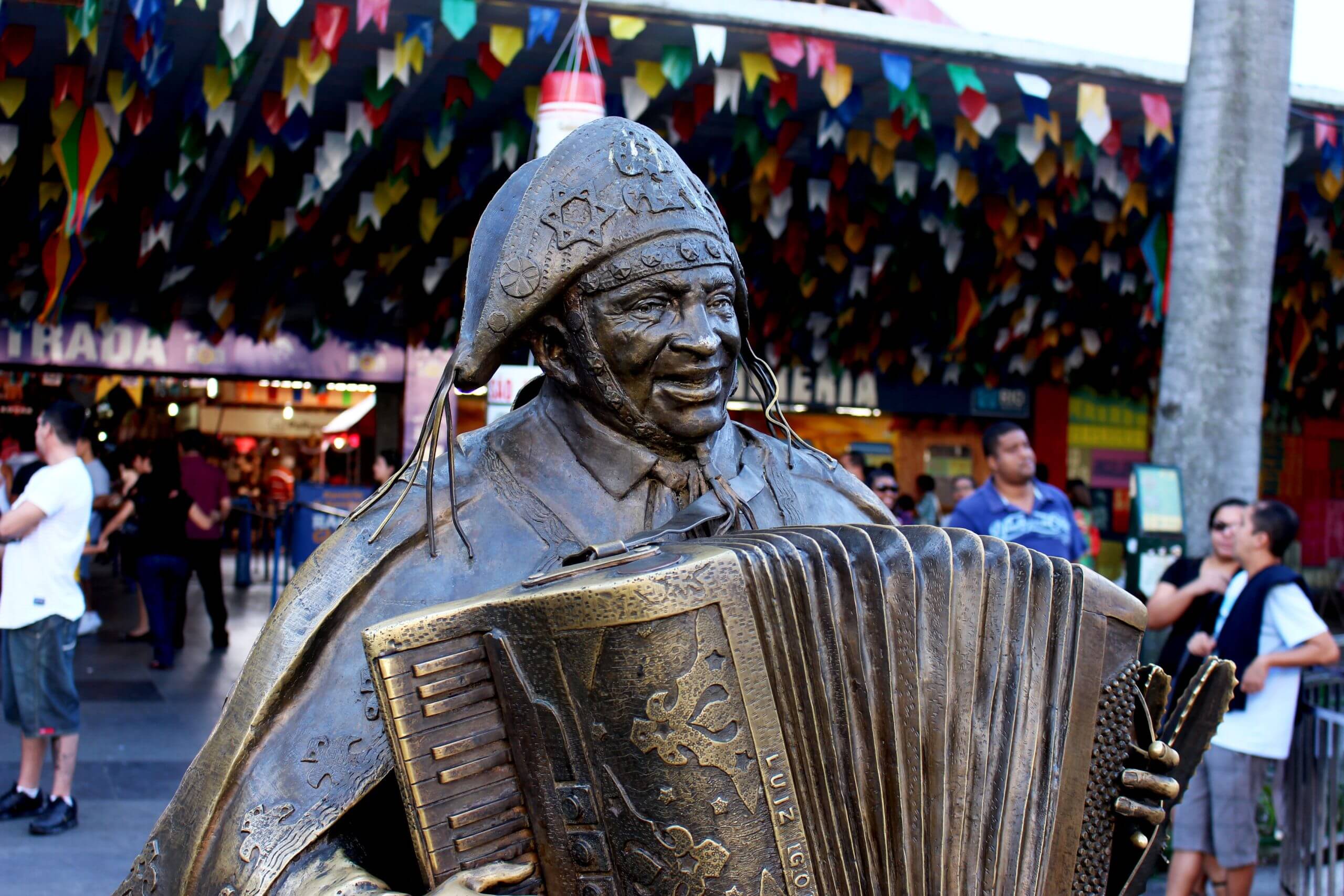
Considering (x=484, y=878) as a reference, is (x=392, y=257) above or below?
above

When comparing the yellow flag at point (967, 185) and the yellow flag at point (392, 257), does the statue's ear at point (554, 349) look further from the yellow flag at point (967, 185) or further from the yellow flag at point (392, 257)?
the yellow flag at point (392, 257)

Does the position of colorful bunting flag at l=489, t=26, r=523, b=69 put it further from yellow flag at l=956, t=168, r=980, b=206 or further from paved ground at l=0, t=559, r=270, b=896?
paved ground at l=0, t=559, r=270, b=896

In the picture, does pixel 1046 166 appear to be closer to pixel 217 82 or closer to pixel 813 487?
pixel 217 82

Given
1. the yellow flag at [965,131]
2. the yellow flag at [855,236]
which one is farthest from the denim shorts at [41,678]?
the yellow flag at [855,236]

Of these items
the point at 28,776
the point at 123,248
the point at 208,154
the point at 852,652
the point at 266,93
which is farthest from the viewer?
the point at 123,248

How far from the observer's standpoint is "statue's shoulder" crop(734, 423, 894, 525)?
226 centimetres

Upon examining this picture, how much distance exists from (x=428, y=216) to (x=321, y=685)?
6713 millimetres

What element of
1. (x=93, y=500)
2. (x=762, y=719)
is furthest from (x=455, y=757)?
(x=93, y=500)

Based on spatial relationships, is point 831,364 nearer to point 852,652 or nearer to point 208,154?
point 208,154

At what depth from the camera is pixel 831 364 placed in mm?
12953

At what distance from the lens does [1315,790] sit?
483 centimetres

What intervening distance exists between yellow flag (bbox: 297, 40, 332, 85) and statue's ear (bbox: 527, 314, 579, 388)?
405cm

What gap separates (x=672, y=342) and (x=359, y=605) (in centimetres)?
62

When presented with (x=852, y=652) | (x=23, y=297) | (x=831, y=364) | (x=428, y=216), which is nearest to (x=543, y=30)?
(x=428, y=216)
